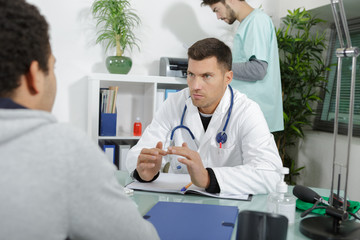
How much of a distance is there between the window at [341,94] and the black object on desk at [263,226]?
2456 millimetres

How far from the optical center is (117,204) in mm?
592

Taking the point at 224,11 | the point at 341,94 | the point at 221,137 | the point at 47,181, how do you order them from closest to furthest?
the point at 47,181 → the point at 221,137 → the point at 224,11 → the point at 341,94

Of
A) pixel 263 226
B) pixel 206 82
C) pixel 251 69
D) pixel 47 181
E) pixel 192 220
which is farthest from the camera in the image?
pixel 251 69

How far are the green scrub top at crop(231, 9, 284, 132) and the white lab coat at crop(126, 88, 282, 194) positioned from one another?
604 millimetres

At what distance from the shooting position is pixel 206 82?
175 cm

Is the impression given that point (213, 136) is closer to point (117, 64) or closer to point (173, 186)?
point (173, 186)

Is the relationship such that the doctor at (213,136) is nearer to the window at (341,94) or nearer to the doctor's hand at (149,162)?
the doctor's hand at (149,162)

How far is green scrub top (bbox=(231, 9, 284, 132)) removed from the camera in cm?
233

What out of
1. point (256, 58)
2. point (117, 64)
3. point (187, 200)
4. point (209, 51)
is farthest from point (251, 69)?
point (187, 200)

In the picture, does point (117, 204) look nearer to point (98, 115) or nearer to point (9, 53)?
point (9, 53)

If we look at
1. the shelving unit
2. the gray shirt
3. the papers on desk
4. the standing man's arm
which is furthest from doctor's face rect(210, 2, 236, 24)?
the gray shirt

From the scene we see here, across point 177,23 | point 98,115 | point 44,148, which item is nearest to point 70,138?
point 44,148

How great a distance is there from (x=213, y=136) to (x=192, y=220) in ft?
2.35

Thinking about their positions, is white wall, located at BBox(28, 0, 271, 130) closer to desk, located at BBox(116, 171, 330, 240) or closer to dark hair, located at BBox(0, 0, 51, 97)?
desk, located at BBox(116, 171, 330, 240)
